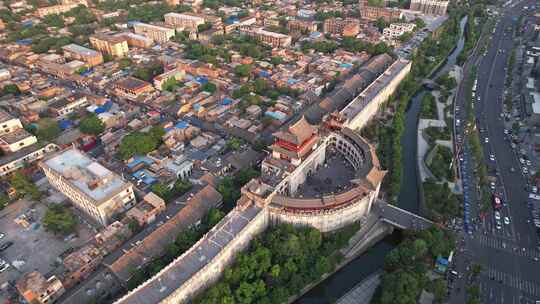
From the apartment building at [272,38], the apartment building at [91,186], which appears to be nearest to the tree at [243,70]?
the apartment building at [272,38]

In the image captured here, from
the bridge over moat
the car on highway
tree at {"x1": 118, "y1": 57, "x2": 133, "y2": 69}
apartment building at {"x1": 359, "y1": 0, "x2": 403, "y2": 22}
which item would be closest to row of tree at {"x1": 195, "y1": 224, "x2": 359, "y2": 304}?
the bridge over moat

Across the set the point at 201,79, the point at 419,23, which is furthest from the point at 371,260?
the point at 419,23

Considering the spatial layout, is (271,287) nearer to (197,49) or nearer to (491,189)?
(491,189)

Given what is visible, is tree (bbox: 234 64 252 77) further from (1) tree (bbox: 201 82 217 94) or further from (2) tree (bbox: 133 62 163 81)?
(2) tree (bbox: 133 62 163 81)

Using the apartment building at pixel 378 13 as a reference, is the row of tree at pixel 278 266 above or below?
below

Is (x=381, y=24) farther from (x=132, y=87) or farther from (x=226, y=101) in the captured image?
(x=132, y=87)

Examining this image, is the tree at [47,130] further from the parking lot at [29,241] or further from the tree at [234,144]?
the tree at [234,144]

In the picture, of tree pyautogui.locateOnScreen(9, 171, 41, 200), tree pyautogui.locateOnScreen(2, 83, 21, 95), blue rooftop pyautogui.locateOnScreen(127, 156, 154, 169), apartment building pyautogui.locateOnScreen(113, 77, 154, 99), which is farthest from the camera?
tree pyautogui.locateOnScreen(2, 83, 21, 95)

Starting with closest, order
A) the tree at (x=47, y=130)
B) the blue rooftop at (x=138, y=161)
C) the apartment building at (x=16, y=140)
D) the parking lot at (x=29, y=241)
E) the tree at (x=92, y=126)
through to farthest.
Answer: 1. the parking lot at (x=29, y=241)
2. the blue rooftop at (x=138, y=161)
3. the apartment building at (x=16, y=140)
4. the tree at (x=47, y=130)
5. the tree at (x=92, y=126)
